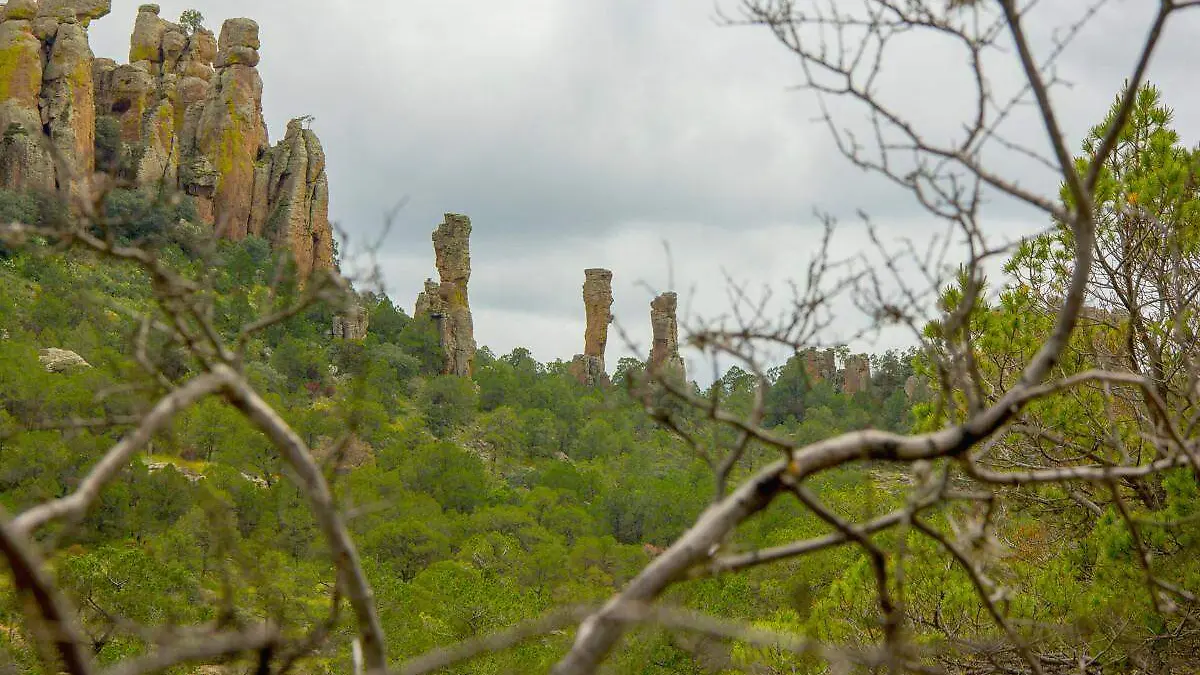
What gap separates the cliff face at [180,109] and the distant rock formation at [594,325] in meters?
14.5

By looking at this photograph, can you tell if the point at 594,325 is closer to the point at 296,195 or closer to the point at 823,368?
the point at 823,368

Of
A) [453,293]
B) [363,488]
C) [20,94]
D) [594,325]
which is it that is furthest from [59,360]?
[594,325]

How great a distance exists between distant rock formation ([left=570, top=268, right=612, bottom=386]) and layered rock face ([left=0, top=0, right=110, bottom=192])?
2451cm

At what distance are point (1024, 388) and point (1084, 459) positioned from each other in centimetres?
505

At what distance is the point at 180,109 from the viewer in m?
47.3

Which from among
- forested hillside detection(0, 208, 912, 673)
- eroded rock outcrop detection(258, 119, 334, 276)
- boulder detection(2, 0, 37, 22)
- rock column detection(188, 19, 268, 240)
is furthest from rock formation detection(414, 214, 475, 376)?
boulder detection(2, 0, 37, 22)

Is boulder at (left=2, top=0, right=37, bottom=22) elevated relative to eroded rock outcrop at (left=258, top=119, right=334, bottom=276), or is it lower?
elevated

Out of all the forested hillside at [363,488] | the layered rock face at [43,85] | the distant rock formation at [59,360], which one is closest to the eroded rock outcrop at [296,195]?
the forested hillside at [363,488]

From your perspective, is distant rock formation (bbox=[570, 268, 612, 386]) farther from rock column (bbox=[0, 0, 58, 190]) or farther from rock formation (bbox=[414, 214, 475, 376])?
rock column (bbox=[0, 0, 58, 190])

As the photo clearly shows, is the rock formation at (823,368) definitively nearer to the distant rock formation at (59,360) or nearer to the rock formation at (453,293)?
the rock formation at (453,293)

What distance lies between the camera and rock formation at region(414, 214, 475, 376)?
4919 centimetres

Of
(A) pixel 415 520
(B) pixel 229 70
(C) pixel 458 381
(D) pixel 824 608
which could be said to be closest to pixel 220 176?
(B) pixel 229 70

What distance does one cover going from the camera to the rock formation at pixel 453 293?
49188 millimetres

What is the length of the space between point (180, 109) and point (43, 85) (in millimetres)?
6190
